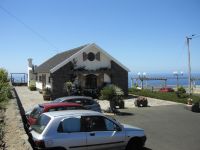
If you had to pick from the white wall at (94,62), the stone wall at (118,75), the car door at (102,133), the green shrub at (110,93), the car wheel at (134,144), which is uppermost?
the white wall at (94,62)

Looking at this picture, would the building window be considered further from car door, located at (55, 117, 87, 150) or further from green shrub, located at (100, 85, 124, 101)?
car door, located at (55, 117, 87, 150)

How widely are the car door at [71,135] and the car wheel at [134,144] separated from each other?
6.24ft

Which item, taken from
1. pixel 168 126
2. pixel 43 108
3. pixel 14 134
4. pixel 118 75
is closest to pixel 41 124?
pixel 14 134

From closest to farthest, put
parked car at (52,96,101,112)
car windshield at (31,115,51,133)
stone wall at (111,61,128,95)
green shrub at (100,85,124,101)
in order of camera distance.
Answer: car windshield at (31,115,51,133) < parked car at (52,96,101,112) < green shrub at (100,85,124,101) < stone wall at (111,61,128,95)

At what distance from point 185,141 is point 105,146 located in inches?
215

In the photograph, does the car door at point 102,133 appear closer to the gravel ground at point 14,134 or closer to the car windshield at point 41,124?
the car windshield at point 41,124

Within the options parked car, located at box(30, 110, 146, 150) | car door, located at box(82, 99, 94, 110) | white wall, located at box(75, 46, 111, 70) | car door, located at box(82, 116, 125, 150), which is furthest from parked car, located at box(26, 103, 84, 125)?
white wall, located at box(75, 46, 111, 70)

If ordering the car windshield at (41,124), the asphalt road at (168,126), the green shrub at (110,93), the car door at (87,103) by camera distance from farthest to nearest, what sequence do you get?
the green shrub at (110,93)
the car door at (87,103)
the asphalt road at (168,126)
the car windshield at (41,124)

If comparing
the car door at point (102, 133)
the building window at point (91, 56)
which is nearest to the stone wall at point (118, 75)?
the building window at point (91, 56)

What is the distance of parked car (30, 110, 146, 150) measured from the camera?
973cm

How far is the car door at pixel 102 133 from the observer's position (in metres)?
10.4

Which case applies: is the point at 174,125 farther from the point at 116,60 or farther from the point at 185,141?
the point at 116,60

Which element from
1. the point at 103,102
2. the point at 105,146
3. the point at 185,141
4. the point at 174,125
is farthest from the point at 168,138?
the point at 103,102

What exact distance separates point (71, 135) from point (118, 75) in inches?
1059
